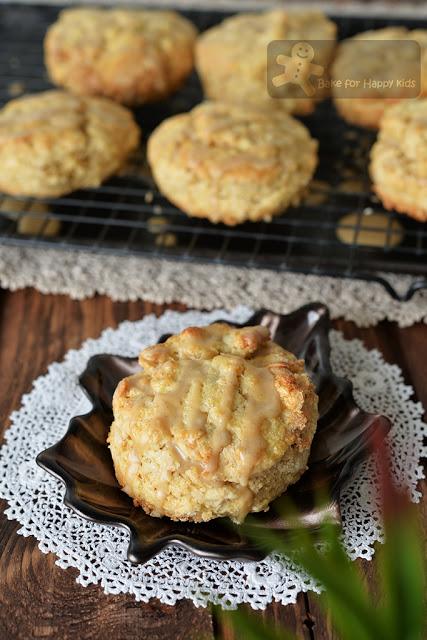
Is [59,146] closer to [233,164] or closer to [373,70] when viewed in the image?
[233,164]

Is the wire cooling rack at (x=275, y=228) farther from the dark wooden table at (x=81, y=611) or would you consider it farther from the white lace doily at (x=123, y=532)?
the dark wooden table at (x=81, y=611)

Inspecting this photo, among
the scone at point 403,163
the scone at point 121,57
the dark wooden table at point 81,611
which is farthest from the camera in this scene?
the scone at point 121,57

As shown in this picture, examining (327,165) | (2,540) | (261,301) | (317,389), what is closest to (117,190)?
(261,301)

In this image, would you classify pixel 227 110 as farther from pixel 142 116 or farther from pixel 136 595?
pixel 136 595

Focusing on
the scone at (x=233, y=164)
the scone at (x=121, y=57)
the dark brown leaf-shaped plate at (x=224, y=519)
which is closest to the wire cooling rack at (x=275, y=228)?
the scone at (x=233, y=164)

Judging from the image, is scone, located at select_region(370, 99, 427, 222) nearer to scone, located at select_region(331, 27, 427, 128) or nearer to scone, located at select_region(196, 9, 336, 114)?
scone, located at select_region(331, 27, 427, 128)
